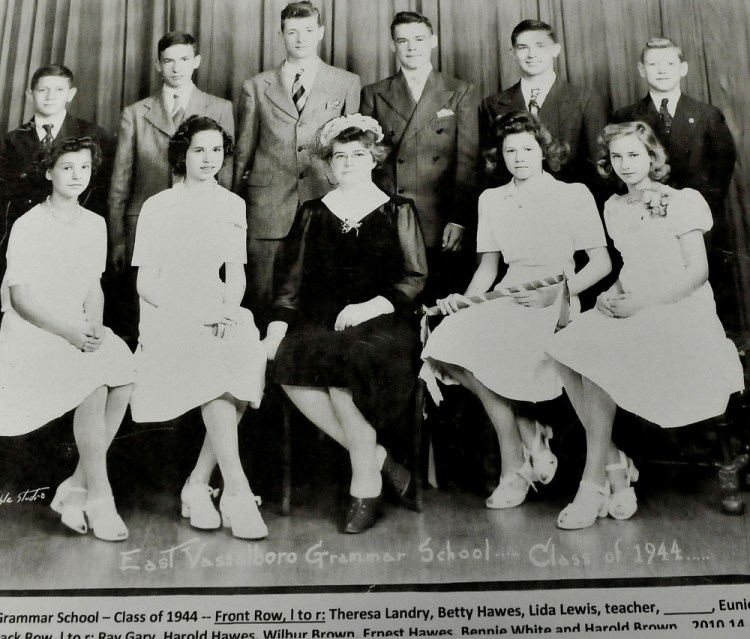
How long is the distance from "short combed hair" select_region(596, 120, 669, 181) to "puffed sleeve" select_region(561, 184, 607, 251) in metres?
0.14

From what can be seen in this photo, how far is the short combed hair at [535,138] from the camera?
3.24 m

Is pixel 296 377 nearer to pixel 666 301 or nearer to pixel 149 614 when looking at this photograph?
pixel 149 614

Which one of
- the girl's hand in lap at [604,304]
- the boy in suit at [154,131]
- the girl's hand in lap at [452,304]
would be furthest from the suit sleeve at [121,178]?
the girl's hand in lap at [604,304]

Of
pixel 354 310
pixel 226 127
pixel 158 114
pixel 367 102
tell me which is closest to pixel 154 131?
pixel 158 114

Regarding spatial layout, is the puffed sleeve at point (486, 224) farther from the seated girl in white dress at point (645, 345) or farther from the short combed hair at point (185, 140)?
the short combed hair at point (185, 140)

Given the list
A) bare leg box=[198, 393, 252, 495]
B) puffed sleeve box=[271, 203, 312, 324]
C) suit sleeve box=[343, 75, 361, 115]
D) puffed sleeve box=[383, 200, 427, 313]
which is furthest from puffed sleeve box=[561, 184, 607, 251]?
bare leg box=[198, 393, 252, 495]

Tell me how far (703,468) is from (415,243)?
1.40 meters

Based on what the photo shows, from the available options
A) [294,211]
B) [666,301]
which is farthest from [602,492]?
[294,211]

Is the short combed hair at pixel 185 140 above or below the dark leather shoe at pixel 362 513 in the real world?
above

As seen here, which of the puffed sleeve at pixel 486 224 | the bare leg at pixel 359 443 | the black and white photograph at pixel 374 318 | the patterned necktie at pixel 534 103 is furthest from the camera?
the patterned necktie at pixel 534 103

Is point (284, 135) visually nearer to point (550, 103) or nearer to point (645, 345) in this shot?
point (550, 103)

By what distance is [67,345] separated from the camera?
308 cm

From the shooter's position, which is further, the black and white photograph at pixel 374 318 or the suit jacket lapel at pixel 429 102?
the suit jacket lapel at pixel 429 102

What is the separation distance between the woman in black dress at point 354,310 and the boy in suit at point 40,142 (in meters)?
0.86
